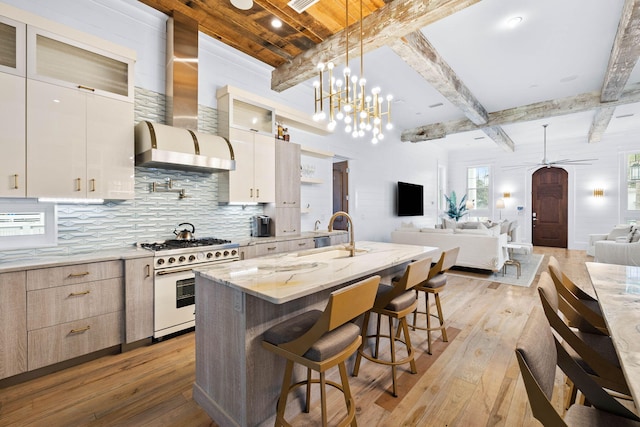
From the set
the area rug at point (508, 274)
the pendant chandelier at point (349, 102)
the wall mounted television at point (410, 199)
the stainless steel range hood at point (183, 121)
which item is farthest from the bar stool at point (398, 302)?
the wall mounted television at point (410, 199)

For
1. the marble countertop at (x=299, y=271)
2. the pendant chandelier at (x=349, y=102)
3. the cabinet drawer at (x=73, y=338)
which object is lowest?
the cabinet drawer at (x=73, y=338)

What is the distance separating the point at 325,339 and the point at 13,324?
227 centimetres

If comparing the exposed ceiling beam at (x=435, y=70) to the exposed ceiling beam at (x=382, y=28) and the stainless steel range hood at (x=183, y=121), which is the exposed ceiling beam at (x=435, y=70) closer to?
the exposed ceiling beam at (x=382, y=28)

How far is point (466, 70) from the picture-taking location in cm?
439

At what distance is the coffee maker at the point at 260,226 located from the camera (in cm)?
401

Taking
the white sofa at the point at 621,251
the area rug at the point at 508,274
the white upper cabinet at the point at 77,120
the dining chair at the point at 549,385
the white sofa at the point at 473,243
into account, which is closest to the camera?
the dining chair at the point at 549,385

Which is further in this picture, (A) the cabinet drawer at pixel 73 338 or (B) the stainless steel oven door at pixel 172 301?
(B) the stainless steel oven door at pixel 172 301

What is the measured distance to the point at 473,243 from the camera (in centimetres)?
530

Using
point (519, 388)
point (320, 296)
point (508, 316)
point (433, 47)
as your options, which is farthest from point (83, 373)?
point (433, 47)

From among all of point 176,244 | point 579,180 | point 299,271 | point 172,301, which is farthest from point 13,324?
point 579,180

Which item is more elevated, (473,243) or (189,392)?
(473,243)

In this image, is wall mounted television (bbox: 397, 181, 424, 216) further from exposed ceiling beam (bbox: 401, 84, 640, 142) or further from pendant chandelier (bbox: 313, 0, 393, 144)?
pendant chandelier (bbox: 313, 0, 393, 144)

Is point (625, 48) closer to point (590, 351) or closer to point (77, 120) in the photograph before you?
point (590, 351)

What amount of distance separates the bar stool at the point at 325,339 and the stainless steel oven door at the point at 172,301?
1.61 meters
